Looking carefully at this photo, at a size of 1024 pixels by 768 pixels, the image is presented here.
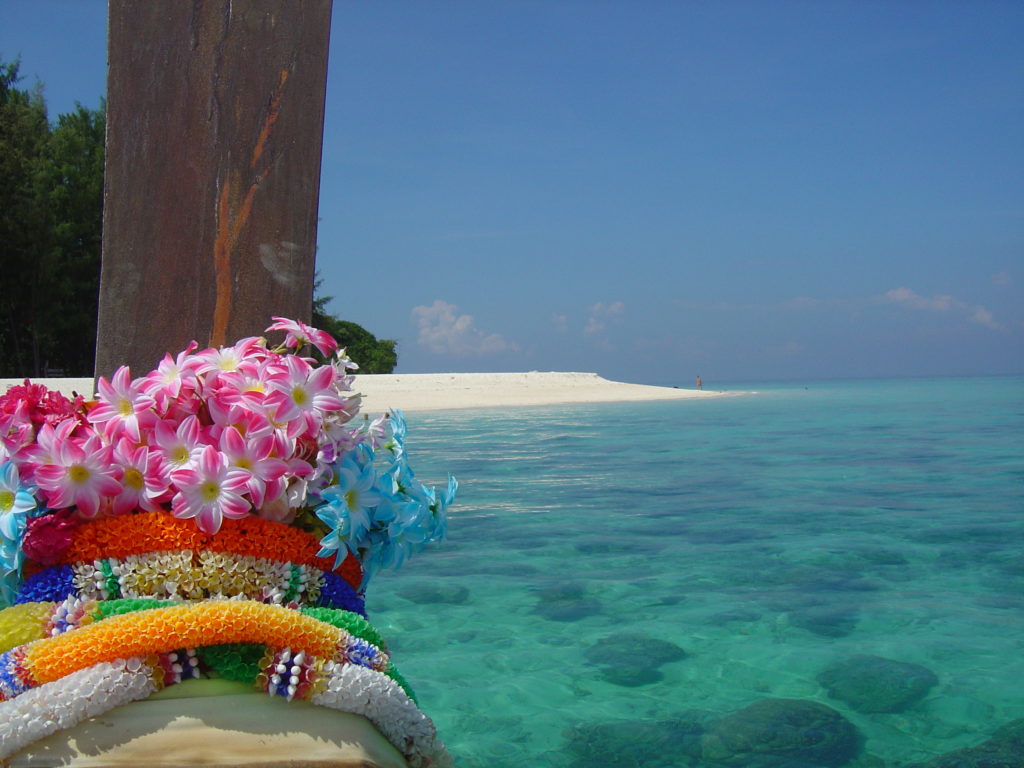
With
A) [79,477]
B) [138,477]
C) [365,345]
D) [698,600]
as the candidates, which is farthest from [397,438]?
[365,345]

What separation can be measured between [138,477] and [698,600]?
15.0ft

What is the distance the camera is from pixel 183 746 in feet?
4.22

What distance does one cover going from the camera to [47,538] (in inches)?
63.2

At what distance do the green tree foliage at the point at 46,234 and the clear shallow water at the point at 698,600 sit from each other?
16.5 meters

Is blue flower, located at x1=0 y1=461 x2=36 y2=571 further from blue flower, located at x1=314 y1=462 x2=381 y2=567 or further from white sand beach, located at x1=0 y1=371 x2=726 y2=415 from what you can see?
white sand beach, located at x1=0 y1=371 x2=726 y2=415

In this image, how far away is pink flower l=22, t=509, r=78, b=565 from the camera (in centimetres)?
160

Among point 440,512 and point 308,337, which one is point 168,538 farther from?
point 440,512

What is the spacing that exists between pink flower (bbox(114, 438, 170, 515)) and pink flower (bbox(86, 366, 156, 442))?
3 centimetres

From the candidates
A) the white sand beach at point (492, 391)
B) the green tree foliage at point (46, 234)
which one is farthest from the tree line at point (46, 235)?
the white sand beach at point (492, 391)

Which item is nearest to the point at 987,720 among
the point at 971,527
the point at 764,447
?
the point at 971,527

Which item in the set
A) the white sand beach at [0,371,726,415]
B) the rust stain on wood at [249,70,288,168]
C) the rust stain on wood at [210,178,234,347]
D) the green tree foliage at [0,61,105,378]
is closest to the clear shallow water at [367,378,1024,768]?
the rust stain on wood at [210,178,234,347]

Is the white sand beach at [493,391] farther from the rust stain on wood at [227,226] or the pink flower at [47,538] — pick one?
the pink flower at [47,538]

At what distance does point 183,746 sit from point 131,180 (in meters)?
1.58

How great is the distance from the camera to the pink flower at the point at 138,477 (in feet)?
5.47
